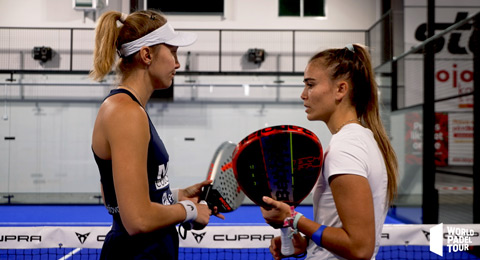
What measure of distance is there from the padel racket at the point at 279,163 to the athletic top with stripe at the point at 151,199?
30 cm

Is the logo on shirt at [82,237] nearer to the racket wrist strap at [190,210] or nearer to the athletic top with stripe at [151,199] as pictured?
the athletic top with stripe at [151,199]

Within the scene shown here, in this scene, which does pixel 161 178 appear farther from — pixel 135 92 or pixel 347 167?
pixel 347 167

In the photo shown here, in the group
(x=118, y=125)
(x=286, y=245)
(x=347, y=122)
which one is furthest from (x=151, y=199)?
(x=347, y=122)

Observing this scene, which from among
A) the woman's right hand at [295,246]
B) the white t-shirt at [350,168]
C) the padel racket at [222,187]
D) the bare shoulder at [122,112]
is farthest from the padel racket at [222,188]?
the bare shoulder at [122,112]

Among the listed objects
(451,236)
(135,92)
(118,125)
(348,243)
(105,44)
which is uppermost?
(105,44)

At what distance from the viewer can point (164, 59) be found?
1652 millimetres

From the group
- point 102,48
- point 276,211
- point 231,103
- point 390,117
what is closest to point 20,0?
point 231,103

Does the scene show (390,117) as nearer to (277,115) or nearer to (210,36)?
(277,115)

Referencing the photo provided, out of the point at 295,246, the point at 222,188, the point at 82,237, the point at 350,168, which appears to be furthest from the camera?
the point at 82,237

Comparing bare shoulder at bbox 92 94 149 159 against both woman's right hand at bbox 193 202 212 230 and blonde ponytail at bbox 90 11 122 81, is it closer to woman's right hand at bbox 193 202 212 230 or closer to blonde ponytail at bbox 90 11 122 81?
blonde ponytail at bbox 90 11 122 81

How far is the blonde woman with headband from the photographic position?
136 cm

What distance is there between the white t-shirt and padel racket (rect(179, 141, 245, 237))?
1.66ft

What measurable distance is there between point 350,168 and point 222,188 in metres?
0.77

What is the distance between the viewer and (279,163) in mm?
1505
